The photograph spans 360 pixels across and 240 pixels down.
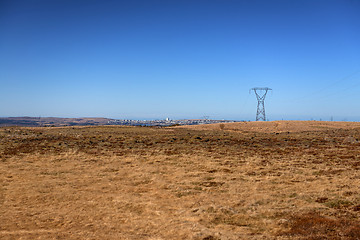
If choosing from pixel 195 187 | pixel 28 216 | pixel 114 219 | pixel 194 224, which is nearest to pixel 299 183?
pixel 195 187

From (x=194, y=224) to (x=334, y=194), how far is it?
276 inches

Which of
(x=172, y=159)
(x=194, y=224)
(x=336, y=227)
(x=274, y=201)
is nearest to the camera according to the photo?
(x=336, y=227)

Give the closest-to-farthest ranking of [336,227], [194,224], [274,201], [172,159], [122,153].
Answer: [336,227] → [194,224] → [274,201] → [172,159] → [122,153]

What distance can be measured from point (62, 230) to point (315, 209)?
9131mm

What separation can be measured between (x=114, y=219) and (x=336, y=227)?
293 inches

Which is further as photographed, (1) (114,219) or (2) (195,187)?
(2) (195,187)

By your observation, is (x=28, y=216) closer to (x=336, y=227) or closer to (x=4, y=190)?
(x=4, y=190)

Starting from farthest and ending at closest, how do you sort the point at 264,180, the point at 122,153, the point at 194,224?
the point at 122,153
the point at 264,180
the point at 194,224

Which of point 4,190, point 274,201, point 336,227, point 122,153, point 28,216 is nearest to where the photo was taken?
point 336,227

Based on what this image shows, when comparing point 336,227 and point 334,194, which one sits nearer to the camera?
point 336,227

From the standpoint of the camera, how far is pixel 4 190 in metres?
13.4

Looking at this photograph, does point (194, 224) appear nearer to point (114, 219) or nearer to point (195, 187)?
point (114, 219)

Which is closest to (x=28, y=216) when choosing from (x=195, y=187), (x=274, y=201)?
(x=195, y=187)

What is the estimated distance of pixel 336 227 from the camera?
Result: 8.30 meters
